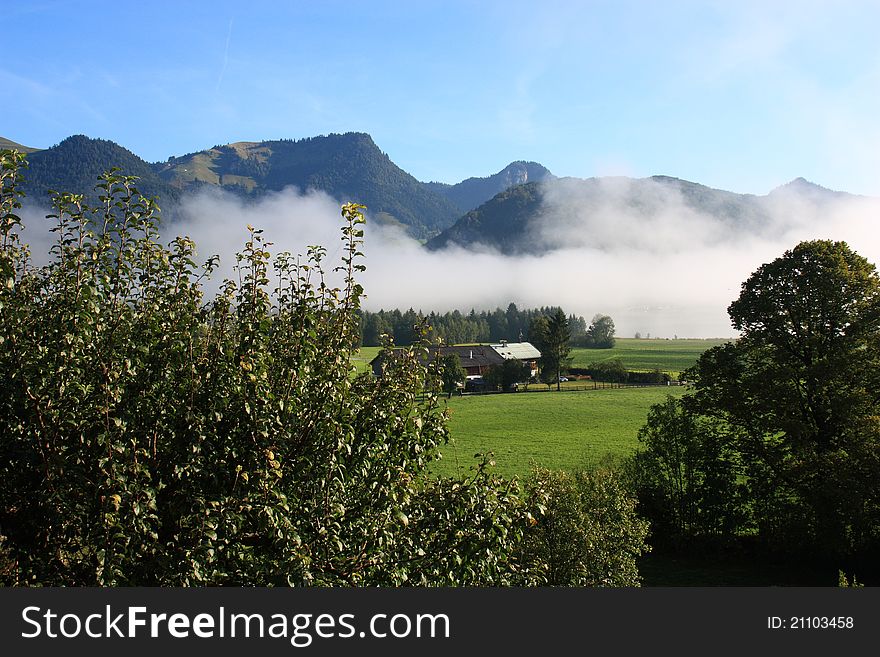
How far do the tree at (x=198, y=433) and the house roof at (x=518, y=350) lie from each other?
139663 millimetres

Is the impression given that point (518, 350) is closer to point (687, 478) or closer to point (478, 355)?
point (478, 355)

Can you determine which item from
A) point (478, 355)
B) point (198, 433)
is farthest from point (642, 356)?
point (198, 433)

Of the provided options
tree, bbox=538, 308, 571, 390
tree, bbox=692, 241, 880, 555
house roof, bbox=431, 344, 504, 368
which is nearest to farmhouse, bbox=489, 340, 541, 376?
house roof, bbox=431, 344, 504, 368

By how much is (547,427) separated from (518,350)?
3295 inches

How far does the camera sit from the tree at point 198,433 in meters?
7.38

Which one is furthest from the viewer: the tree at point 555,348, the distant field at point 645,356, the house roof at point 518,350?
the house roof at point 518,350

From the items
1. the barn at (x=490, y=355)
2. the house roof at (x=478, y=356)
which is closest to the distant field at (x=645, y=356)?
the barn at (x=490, y=355)

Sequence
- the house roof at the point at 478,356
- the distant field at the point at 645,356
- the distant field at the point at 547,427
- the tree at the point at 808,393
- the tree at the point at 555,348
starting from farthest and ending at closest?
the house roof at the point at 478,356
the distant field at the point at 645,356
the tree at the point at 555,348
the distant field at the point at 547,427
the tree at the point at 808,393

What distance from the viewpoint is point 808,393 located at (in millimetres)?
27953

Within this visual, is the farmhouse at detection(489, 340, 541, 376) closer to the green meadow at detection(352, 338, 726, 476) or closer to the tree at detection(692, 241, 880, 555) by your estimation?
the green meadow at detection(352, 338, 726, 476)

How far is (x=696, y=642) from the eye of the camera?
7.33 meters

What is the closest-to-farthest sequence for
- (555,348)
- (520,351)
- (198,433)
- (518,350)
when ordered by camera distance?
(198,433)
(555,348)
(518,350)
(520,351)

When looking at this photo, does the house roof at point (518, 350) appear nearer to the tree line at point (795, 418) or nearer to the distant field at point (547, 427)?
the distant field at point (547, 427)

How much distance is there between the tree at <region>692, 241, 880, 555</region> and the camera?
25.2m
